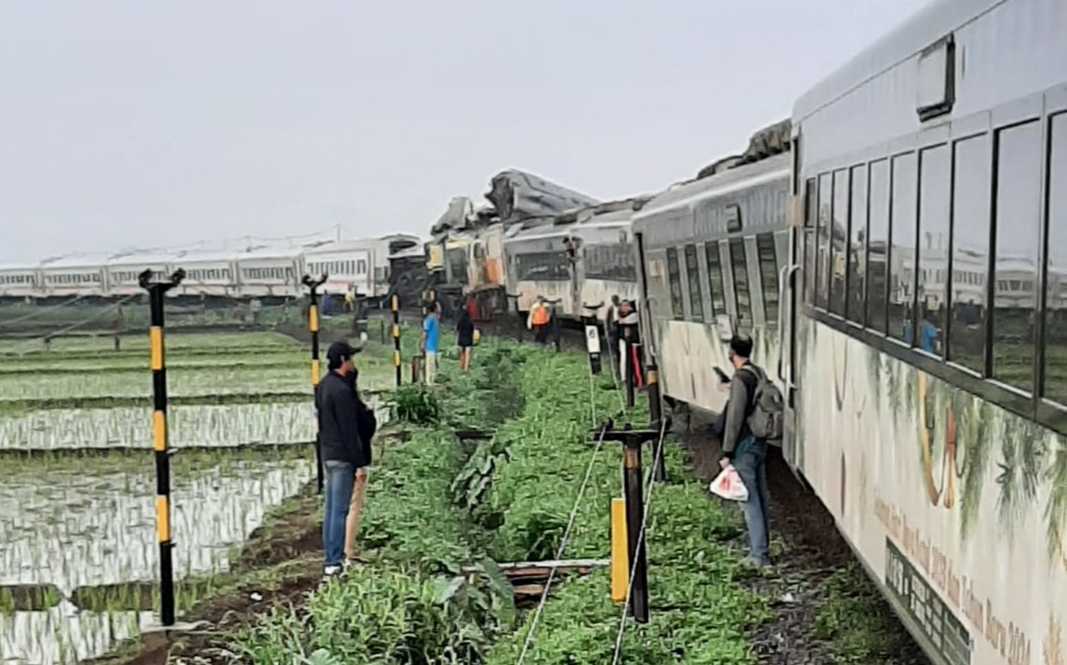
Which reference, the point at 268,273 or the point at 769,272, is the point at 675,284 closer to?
the point at 769,272

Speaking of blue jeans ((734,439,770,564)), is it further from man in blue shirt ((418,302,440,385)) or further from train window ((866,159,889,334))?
man in blue shirt ((418,302,440,385))

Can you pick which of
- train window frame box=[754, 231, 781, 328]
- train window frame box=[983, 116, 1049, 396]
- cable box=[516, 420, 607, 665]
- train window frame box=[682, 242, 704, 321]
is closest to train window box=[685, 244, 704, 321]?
train window frame box=[682, 242, 704, 321]

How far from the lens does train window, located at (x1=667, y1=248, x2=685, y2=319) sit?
1786 centimetres

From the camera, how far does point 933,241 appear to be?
6184mm

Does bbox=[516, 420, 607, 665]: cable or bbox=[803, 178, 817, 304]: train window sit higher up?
bbox=[803, 178, 817, 304]: train window

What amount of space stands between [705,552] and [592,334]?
12.7 metres

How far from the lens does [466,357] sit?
2883 cm

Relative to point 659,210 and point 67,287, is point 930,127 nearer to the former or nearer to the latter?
point 659,210

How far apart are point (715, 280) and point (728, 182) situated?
1000 millimetres

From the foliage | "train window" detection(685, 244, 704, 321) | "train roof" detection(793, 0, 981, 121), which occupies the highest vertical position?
"train roof" detection(793, 0, 981, 121)

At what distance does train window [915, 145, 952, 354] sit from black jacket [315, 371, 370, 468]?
566 centimetres

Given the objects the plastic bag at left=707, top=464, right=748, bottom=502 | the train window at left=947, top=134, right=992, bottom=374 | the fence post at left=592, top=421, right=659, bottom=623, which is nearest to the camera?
the train window at left=947, top=134, right=992, bottom=374

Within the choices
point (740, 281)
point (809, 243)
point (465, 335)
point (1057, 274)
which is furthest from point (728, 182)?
point (465, 335)

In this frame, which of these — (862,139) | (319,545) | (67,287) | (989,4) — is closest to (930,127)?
(989,4)
